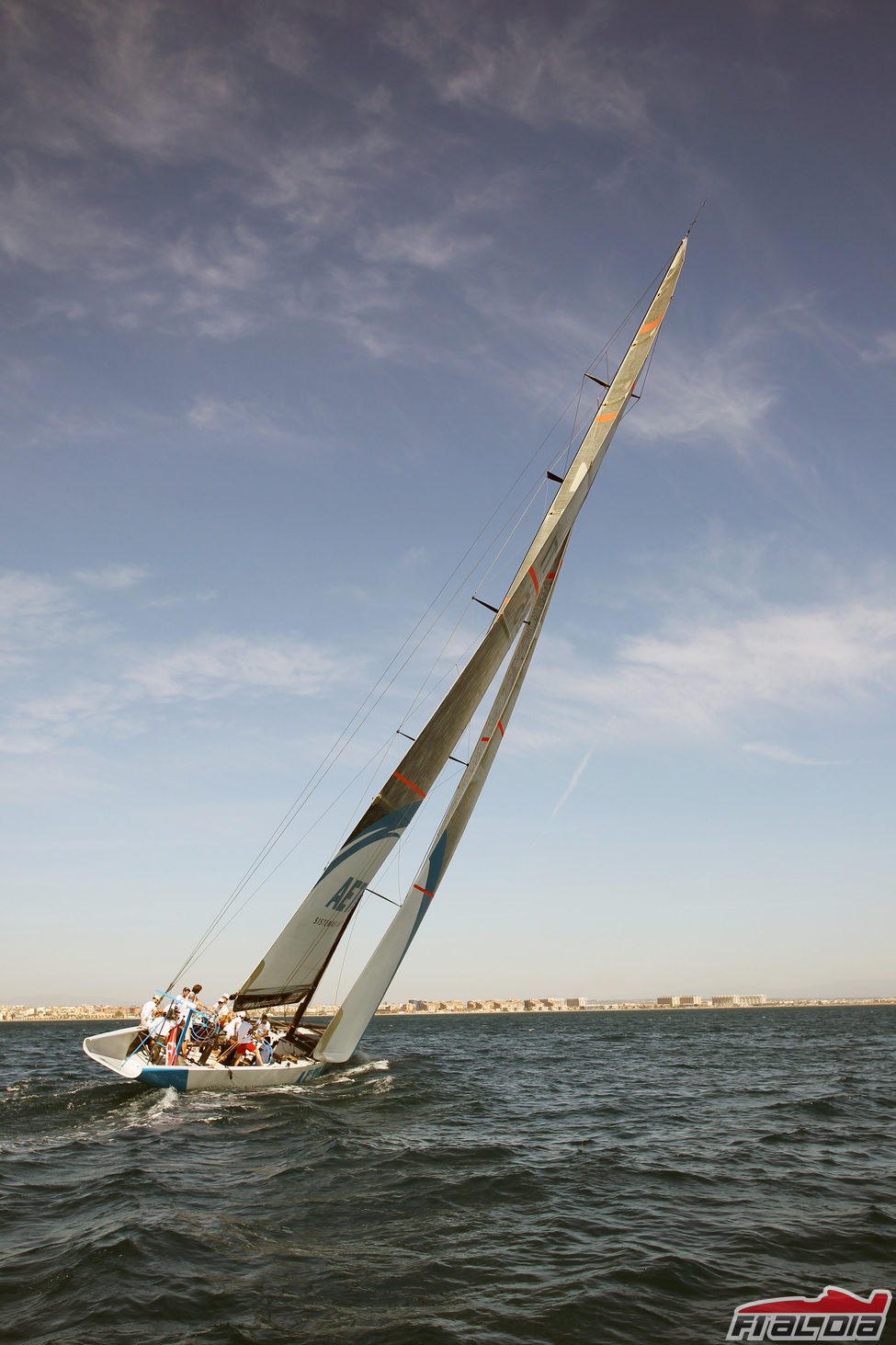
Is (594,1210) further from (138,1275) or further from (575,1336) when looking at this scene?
(138,1275)

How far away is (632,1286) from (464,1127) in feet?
25.1

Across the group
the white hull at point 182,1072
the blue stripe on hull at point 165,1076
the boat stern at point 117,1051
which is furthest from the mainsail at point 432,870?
the boat stern at point 117,1051

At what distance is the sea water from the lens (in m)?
5.86

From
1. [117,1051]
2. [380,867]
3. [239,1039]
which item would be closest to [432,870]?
[380,867]

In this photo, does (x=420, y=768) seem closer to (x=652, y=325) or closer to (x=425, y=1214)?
(x=425, y=1214)

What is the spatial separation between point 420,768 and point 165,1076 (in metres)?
8.18

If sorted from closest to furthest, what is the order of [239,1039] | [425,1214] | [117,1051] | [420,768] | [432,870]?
[425,1214] < [117,1051] < [420,768] < [239,1039] < [432,870]

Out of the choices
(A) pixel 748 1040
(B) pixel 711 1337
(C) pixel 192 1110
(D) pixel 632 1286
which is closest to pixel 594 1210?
(D) pixel 632 1286

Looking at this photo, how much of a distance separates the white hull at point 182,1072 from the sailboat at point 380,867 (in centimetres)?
3

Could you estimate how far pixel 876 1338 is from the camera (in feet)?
17.7

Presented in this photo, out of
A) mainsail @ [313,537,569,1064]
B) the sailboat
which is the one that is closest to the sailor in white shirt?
the sailboat

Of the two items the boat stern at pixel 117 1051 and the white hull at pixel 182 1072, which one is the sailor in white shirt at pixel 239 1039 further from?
the boat stern at pixel 117 1051

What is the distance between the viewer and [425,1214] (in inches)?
328

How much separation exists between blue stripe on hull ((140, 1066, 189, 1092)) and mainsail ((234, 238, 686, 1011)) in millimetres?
1694
